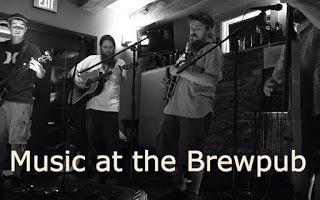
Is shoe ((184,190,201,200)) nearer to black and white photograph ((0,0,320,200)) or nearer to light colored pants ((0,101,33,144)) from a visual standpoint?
black and white photograph ((0,0,320,200))

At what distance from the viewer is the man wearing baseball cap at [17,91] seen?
3.43 m

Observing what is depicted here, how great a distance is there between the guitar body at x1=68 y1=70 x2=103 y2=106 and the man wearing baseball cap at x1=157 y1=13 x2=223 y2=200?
4.04 ft

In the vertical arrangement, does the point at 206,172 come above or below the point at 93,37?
below

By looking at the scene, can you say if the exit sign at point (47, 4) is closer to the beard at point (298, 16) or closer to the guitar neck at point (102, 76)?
the guitar neck at point (102, 76)

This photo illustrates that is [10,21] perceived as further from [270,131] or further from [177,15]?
[270,131]

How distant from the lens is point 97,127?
11.3 feet

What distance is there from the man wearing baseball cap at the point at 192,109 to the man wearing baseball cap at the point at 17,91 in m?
1.73

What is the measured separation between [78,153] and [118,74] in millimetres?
1726

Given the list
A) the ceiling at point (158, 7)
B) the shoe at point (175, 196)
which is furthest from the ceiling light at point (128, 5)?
the shoe at point (175, 196)

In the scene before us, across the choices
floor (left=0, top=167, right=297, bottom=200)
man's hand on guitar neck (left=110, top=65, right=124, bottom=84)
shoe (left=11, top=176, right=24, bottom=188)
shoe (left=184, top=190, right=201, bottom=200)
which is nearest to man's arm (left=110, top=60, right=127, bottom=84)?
man's hand on guitar neck (left=110, top=65, right=124, bottom=84)

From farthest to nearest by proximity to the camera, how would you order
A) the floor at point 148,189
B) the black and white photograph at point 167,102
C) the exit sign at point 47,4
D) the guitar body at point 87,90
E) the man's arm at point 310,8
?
the exit sign at point 47,4 < the guitar body at point 87,90 < the floor at point 148,189 < the black and white photograph at point 167,102 < the man's arm at point 310,8

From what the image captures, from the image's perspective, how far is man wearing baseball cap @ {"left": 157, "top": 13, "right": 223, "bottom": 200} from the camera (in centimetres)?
244

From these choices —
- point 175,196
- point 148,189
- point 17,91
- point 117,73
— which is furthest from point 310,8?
point 17,91

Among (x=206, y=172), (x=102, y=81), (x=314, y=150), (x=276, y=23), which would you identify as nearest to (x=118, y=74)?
(x=102, y=81)
